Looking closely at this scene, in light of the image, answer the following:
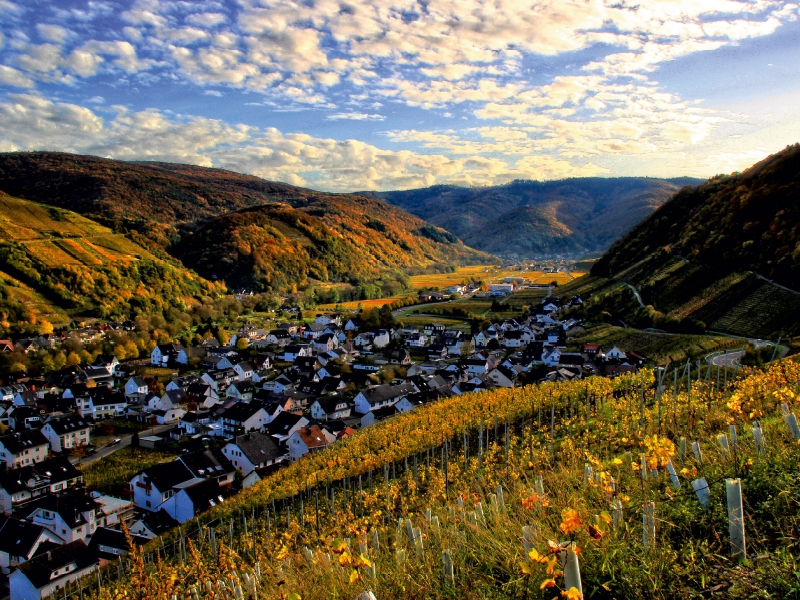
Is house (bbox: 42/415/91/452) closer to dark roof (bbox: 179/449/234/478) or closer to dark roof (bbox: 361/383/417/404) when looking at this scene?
dark roof (bbox: 179/449/234/478)

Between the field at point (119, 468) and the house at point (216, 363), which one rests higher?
the house at point (216, 363)

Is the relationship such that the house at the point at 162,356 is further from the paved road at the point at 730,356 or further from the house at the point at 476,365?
the paved road at the point at 730,356

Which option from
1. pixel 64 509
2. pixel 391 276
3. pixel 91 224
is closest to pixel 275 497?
pixel 64 509

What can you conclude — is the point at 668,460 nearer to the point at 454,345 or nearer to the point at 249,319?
the point at 454,345

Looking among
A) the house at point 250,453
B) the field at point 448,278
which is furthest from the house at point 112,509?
the field at point 448,278

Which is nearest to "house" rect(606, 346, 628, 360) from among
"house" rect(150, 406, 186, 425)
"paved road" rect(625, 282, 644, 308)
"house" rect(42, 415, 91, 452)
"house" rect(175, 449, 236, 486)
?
"paved road" rect(625, 282, 644, 308)

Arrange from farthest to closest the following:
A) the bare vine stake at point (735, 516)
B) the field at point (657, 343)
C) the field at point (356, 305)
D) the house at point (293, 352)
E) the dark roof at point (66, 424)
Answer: the field at point (356, 305), the house at point (293, 352), the field at point (657, 343), the dark roof at point (66, 424), the bare vine stake at point (735, 516)

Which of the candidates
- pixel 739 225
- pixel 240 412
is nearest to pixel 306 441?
pixel 240 412
